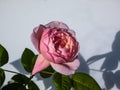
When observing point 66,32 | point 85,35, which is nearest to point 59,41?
point 66,32

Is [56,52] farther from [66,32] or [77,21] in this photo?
[77,21]

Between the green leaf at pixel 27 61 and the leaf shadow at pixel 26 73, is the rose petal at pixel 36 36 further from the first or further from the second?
the leaf shadow at pixel 26 73

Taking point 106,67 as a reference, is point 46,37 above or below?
above

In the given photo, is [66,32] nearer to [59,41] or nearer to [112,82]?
[59,41]

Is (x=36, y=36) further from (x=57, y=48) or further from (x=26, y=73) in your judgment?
(x=26, y=73)

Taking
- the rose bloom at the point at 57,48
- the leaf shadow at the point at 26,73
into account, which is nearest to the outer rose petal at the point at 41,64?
the rose bloom at the point at 57,48

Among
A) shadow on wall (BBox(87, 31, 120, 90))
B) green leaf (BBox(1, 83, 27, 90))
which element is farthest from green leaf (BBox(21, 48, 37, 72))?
shadow on wall (BBox(87, 31, 120, 90))

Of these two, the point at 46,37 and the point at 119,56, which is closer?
the point at 46,37
